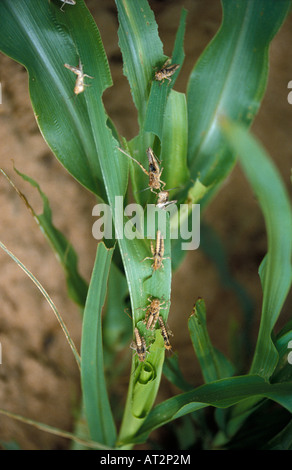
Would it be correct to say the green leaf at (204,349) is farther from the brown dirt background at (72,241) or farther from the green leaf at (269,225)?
the brown dirt background at (72,241)

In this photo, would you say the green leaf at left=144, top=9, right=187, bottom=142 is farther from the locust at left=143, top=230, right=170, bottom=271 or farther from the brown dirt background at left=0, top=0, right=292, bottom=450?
the brown dirt background at left=0, top=0, right=292, bottom=450

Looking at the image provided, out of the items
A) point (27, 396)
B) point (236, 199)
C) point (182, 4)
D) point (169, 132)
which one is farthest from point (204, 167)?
point (27, 396)

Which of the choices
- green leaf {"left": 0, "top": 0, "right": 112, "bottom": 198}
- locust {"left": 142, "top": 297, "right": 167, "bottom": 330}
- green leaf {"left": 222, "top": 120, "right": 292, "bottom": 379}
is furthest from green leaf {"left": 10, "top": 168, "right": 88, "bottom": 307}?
green leaf {"left": 222, "top": 120, "right": 292, "bottom": 379}

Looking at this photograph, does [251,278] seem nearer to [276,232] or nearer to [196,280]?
[196,280]

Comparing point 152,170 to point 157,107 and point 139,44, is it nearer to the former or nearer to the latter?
point 157,107

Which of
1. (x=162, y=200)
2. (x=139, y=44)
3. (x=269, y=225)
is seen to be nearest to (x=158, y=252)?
(x=162, y=200)

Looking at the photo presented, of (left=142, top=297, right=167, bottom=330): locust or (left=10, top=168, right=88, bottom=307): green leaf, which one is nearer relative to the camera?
(left=142, top=297, right=167, bottom=330): locust

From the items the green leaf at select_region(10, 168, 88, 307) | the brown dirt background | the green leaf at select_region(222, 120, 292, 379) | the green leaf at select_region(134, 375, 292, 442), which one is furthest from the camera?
the brown dirt background
